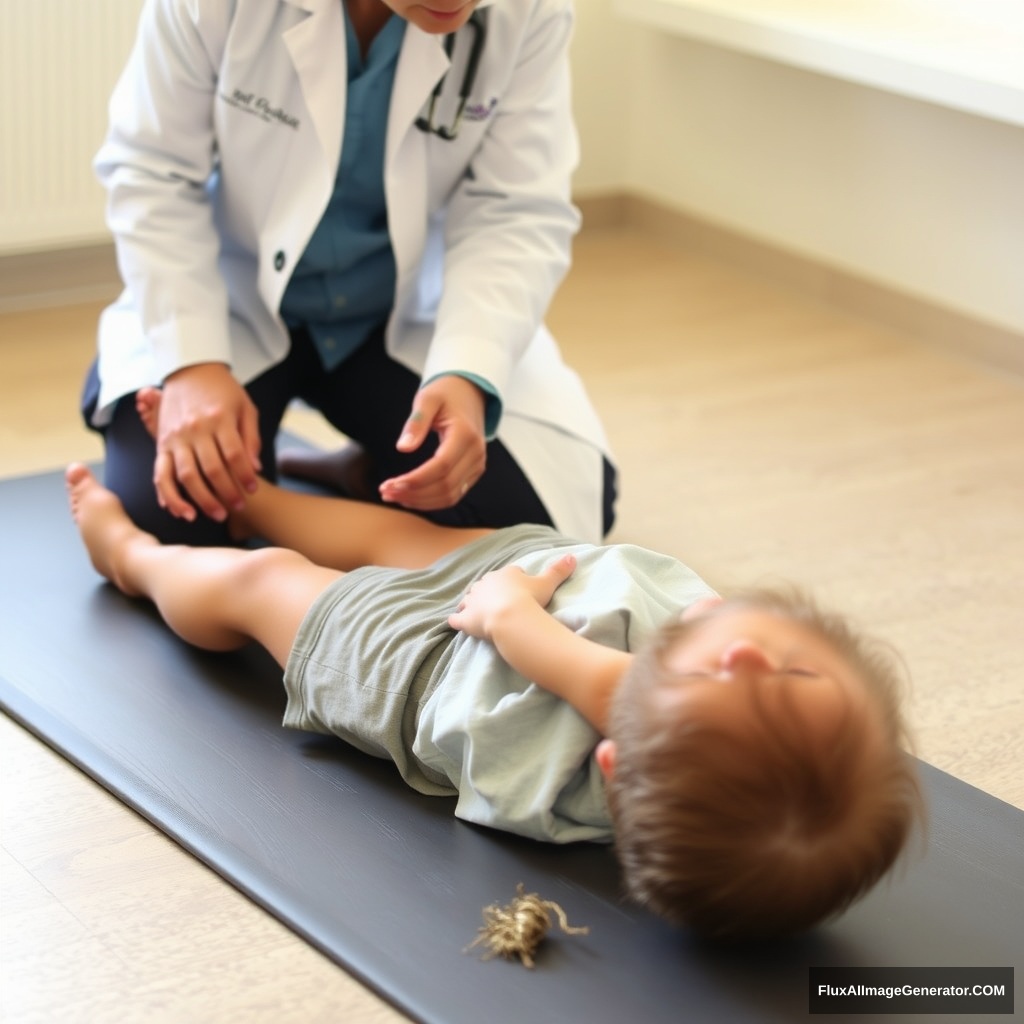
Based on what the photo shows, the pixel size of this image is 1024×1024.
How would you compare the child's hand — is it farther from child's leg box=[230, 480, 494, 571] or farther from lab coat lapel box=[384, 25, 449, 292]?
lab coat lapel box=[384, 25, 449, 292]

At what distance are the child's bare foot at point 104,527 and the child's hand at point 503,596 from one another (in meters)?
0.50

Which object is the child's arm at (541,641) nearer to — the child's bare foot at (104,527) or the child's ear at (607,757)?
the child's ear at (607,757)

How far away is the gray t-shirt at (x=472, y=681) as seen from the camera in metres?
1.29

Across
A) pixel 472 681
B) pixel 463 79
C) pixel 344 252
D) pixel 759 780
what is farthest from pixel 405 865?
pixel 463 79

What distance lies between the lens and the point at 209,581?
1599 mm

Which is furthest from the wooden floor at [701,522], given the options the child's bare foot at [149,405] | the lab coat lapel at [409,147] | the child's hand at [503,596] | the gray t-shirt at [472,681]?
the lab coat lapel at [409,147]

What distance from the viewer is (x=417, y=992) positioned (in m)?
1.15

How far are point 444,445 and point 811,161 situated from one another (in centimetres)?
165

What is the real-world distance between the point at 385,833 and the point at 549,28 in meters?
0.94

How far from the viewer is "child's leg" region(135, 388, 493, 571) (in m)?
1.66

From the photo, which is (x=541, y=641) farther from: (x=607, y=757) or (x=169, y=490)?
(x=169, y=490)

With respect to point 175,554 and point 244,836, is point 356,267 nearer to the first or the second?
point 175,554

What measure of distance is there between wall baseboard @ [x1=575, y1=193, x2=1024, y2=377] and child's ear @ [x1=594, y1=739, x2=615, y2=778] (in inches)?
66.5

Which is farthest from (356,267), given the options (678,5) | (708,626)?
(678,5)
